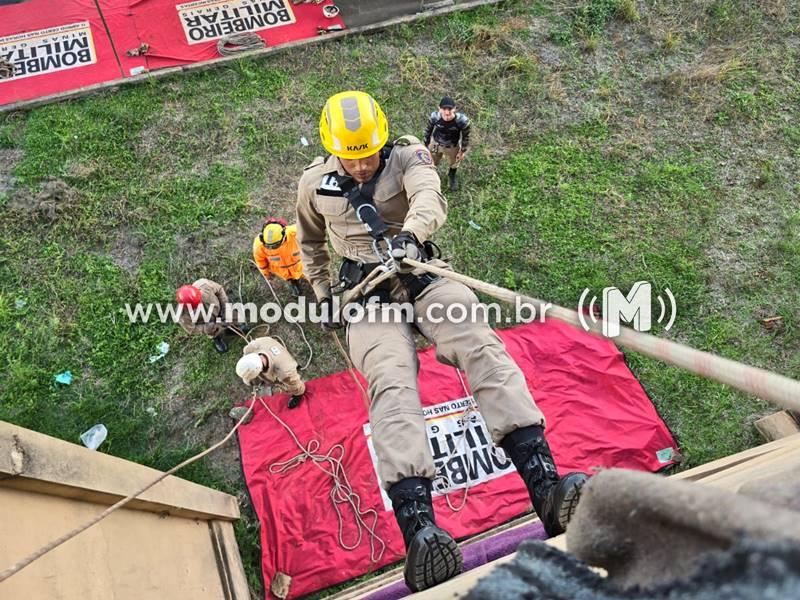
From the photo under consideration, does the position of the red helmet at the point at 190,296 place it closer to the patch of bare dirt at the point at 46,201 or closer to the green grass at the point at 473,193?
the green grass at the point at 473,193

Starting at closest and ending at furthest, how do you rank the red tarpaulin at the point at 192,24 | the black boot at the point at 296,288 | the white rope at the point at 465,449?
the white rope at the point at 465,449
the black boot at the point at 296,288
the red tarpaulin at the point at 192,24

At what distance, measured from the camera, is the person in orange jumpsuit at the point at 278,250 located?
4094mm

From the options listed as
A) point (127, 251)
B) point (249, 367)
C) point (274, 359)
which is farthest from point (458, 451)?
point (127, 251)

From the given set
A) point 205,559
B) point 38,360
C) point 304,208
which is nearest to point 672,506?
point 205,559

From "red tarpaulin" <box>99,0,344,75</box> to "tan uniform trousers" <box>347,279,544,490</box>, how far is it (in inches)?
206

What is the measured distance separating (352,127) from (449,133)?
6.56 ft

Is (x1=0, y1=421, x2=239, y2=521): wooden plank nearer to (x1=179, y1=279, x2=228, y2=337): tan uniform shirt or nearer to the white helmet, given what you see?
the white helmet

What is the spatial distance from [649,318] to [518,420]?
8.57 ft

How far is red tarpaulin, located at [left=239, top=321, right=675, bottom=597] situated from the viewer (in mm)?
3607

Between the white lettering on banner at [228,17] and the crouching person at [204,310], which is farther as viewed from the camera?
the white lettering on banner at [228,17]

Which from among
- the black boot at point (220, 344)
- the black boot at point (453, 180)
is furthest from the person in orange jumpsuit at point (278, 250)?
the black boot at point (453, 180)

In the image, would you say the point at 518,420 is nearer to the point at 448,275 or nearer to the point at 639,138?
the point at 448,275

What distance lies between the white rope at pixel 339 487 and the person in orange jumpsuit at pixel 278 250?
1225 millimetres

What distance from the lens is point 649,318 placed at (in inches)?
182
